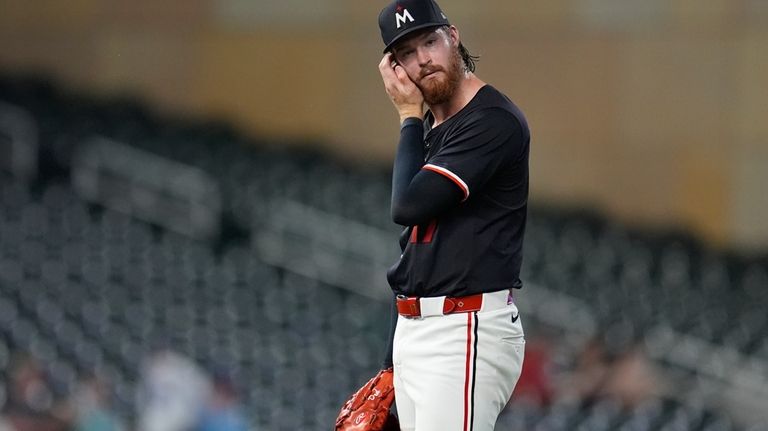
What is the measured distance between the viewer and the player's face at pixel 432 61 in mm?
3125

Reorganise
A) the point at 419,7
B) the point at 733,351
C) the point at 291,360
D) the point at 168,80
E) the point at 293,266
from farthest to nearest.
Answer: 1. the point at 168,80
2. the point at 293,266
3. the point at 733,351
4. the point at 291,360
5. the point at 419,7

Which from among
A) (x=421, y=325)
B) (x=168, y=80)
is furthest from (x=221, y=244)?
(x=421, y=325)

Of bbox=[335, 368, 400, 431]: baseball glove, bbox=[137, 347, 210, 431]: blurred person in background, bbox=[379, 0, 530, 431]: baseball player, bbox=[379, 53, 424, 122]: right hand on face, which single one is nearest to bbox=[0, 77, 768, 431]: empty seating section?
bbox=[137, 347, 210, 431]: blurred person in background

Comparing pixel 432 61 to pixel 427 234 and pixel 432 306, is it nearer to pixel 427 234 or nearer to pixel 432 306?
pixel 427 234

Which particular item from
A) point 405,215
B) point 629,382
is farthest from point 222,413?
point 405,215

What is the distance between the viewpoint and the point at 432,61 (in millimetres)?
3119

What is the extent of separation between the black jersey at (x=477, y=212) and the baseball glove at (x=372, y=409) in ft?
0.95

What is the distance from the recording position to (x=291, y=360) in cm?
921

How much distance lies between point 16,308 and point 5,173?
3251mm

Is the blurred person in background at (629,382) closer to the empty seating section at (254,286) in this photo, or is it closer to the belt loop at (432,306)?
the empty seating section at (254,286)

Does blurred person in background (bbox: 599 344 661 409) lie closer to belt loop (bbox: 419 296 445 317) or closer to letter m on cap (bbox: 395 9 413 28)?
belt loop (bbox: 419 296 445 317)

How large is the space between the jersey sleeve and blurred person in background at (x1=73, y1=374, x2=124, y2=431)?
15.0ft

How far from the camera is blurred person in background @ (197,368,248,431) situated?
758 cm

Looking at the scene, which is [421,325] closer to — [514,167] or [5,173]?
[514,167]
